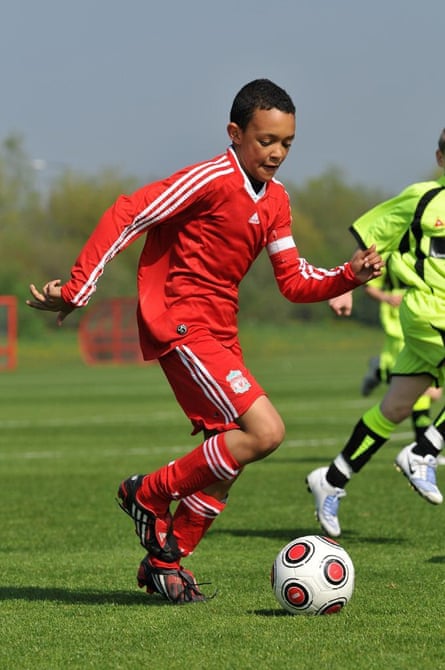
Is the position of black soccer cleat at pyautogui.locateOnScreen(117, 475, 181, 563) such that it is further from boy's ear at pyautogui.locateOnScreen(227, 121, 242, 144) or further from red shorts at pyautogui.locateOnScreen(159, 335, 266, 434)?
boy's ear at pyautogui.locateOnScreen(227, 121, 242, 144)

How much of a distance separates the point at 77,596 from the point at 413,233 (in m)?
3.04

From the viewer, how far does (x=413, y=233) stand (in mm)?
7559

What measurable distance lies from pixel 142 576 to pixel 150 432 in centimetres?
1081

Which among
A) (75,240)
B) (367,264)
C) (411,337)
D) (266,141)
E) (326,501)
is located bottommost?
(75,240)

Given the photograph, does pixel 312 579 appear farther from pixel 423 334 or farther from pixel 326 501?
pixel 423 334

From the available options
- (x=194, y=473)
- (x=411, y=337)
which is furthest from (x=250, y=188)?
(x=411, y=337)

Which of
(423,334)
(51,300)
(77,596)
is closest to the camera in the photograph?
(51,300)

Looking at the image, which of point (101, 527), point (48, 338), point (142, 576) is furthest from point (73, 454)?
point (48, 338)

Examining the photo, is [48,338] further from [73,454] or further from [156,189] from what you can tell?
[156,189]

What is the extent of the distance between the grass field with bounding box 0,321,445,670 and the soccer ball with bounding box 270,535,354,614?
7cm

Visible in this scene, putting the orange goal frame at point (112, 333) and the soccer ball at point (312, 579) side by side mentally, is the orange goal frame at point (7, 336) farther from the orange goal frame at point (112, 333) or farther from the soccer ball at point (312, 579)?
the soccer ball at point (312, 579)

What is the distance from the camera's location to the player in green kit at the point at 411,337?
7434 millimetres

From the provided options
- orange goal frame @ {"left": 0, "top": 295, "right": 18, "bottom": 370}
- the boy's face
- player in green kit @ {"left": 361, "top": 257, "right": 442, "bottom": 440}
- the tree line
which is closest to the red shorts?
the boy's face

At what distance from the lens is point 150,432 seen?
16453mm
